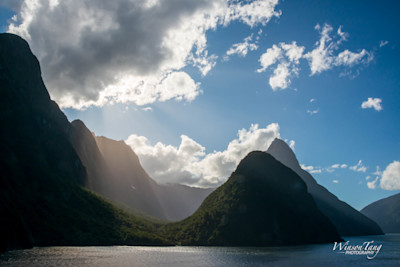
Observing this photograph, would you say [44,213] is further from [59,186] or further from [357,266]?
[357,266]

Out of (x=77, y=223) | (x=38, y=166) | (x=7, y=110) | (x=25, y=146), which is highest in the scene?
(x=7, y=110)

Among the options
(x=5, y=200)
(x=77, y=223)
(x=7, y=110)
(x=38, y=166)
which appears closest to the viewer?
(x=5, y=200)

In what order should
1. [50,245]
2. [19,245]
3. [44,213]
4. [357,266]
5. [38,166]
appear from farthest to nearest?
[38,166] < [44,213] < [50,245] < [19,245] < [357,266]

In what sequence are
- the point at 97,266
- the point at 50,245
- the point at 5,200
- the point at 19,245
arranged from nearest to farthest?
the point at 97,266, the point at 19,245, the point at 5,200, the point at 50,245

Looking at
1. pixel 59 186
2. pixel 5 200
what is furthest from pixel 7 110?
pixel 5 200

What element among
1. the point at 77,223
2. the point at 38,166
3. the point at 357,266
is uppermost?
the point at 38,166

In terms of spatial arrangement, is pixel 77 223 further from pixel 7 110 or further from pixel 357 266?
pixel 357 266

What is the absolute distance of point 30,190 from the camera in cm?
15962

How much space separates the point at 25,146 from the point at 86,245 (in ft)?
280

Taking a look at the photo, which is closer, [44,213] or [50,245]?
[50,245]

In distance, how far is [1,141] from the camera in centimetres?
16575

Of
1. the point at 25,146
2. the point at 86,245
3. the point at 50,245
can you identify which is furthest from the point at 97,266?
the point at 25,146

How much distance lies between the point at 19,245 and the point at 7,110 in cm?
12013

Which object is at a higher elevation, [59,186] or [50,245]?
[59,186]
